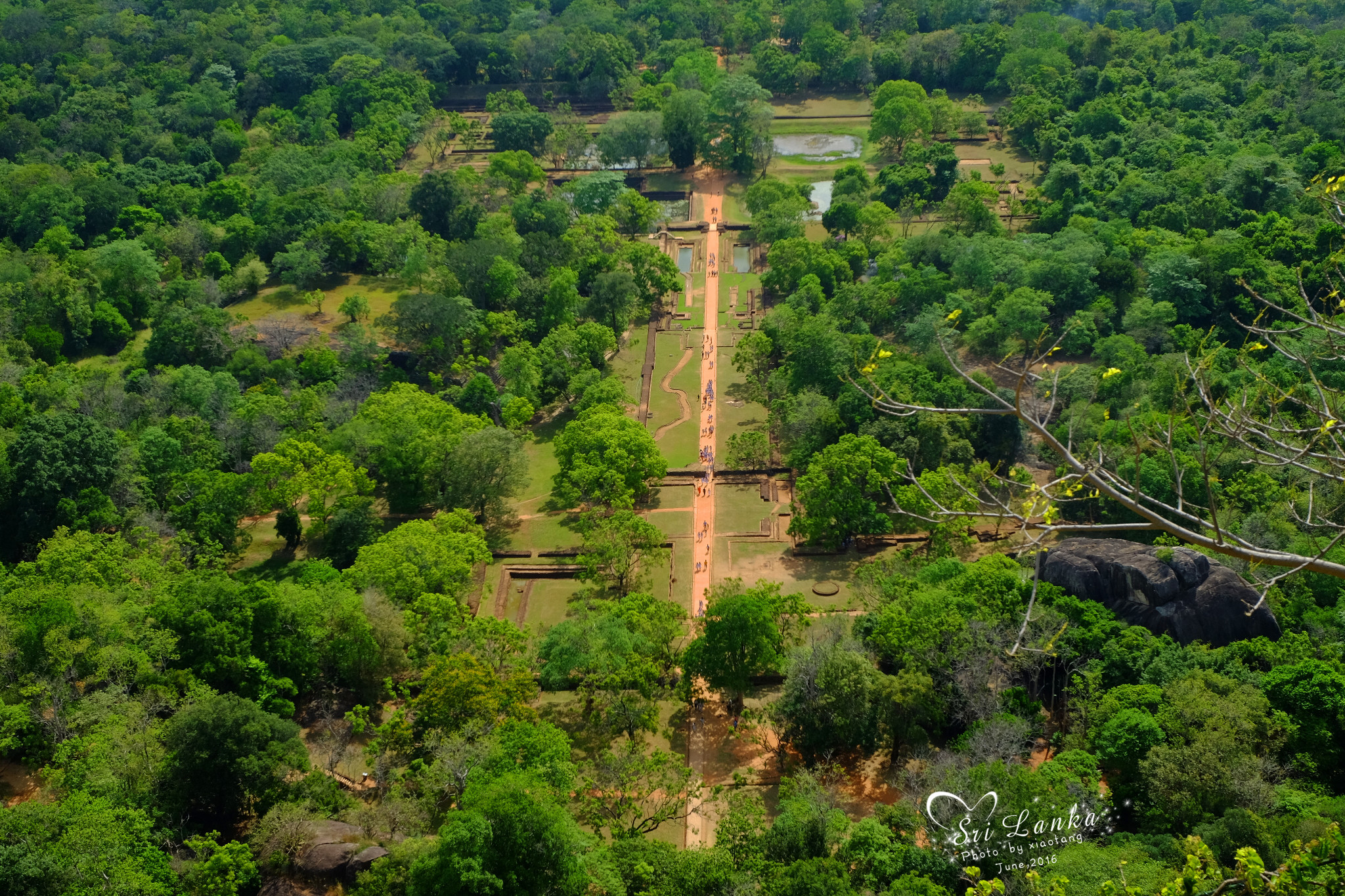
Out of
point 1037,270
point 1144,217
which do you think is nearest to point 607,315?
point 1037,270

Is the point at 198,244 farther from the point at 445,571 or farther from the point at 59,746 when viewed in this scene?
the point at 59,746

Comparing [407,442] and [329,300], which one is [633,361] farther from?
[329,300]

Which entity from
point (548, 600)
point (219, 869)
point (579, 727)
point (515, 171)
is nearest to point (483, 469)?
point (548, 600)

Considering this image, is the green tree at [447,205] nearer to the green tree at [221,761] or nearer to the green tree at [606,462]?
the green tree at [606,462]

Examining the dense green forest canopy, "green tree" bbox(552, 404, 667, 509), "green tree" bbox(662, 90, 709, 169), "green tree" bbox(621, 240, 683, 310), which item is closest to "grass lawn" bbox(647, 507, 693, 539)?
"green tree" bbox(552, 404, 667, 509)

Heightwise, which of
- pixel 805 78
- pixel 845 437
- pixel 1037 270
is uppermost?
pixel 805 78

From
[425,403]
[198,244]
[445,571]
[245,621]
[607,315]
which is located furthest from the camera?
[198,244]
